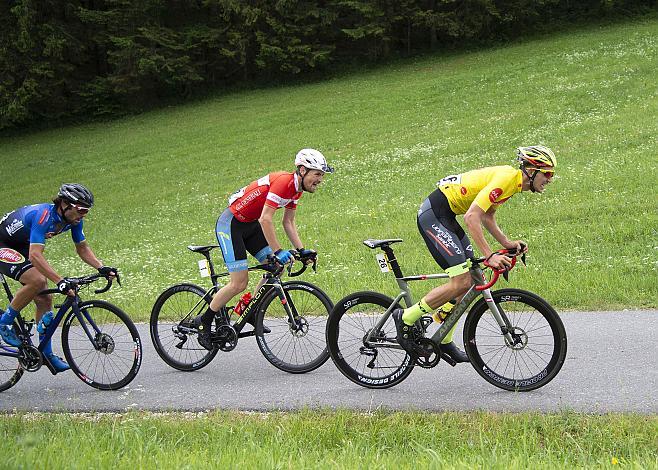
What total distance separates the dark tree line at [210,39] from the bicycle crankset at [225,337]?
3383 centimetres

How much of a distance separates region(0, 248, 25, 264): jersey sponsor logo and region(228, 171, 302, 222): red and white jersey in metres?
2.09

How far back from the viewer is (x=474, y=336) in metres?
6.16

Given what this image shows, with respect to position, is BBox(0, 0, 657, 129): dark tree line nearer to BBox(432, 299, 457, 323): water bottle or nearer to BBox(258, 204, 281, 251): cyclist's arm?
BBox(258, 204, 281, 251): cyclist's arm

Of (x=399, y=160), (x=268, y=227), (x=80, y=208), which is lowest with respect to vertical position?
(x=399, y=160)

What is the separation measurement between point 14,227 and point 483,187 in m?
4.46

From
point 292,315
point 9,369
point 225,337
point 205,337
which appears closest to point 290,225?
point 292,315

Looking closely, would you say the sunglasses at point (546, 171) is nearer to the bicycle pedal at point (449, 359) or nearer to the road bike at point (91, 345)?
the bicycle pedal at point (449, 359)

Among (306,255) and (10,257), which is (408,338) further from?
(10,257)

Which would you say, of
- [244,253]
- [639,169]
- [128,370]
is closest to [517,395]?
[244,253]

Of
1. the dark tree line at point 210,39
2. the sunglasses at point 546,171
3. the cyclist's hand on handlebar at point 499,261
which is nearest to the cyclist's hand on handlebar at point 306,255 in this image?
the cyclist's hand on handlebar at point 499,261

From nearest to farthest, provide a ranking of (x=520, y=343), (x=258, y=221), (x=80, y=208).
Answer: (x=520, y=343) → (x=80, y=208) → (x=258, y=221)

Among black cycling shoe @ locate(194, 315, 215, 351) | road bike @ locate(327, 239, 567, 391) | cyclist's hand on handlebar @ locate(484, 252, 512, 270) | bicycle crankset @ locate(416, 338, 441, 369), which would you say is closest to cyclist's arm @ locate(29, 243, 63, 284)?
black cycling shoe @ locate(194, 315, 215, 351)

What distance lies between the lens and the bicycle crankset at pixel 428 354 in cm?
627

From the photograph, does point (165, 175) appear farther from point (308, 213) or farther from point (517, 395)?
point (517, 395)
